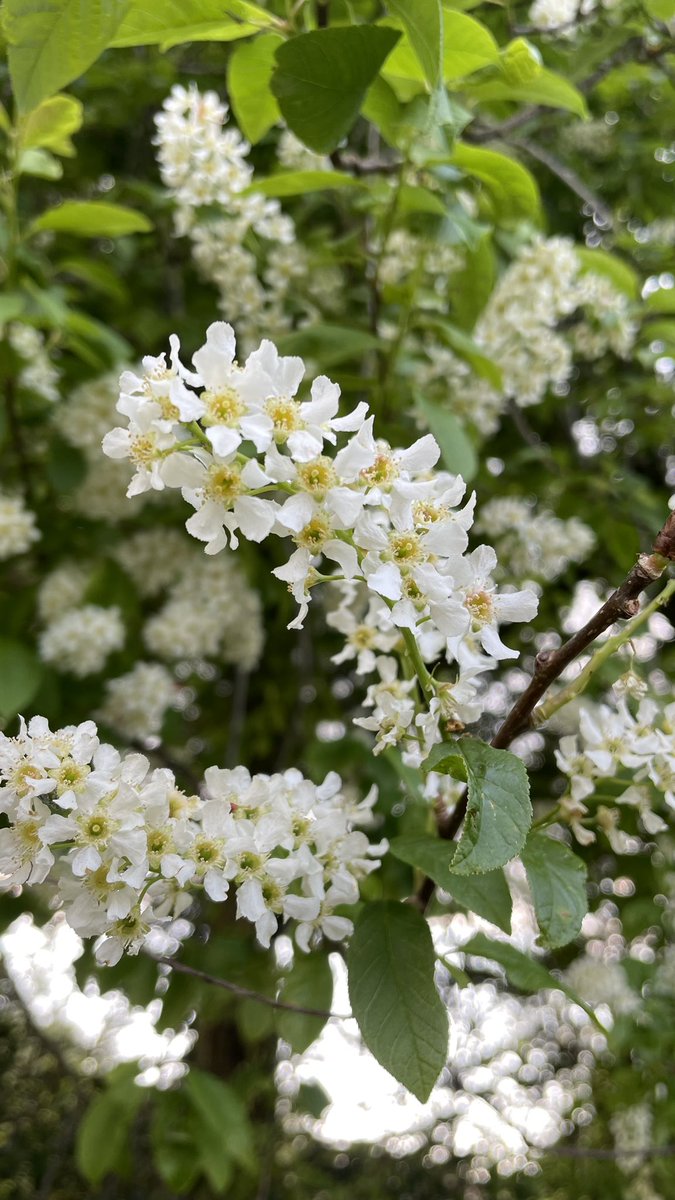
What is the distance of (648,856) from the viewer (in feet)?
→ 6.73

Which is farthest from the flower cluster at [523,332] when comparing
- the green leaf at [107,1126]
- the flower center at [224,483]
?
the green leaf at [107,1126]

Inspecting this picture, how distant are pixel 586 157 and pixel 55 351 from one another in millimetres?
1397

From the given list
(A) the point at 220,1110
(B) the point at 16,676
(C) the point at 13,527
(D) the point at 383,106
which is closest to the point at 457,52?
(D) the point at 383,106

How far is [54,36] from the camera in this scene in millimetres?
755

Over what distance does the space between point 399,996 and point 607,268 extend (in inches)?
54.9

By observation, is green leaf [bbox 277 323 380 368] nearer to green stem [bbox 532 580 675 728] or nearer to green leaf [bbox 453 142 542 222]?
green leaf [bbox 453 142 542 222]

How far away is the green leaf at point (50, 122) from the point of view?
4.29ft

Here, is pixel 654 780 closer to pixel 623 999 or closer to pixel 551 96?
pixel 551 96

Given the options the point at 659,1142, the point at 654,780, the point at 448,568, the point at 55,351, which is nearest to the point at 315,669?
the point at 55,351

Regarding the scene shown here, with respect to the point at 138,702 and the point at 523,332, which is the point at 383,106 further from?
the point at 138,702

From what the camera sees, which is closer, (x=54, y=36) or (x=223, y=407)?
(x=223, y=407)

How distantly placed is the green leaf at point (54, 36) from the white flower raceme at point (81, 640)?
967mm

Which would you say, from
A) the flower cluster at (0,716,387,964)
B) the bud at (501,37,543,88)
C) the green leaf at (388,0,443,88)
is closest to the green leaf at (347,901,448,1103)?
the flower cluster at (0,716,387,964)

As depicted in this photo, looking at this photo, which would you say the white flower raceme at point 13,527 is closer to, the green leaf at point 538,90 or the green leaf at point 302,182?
the green leaf at point 302,182
